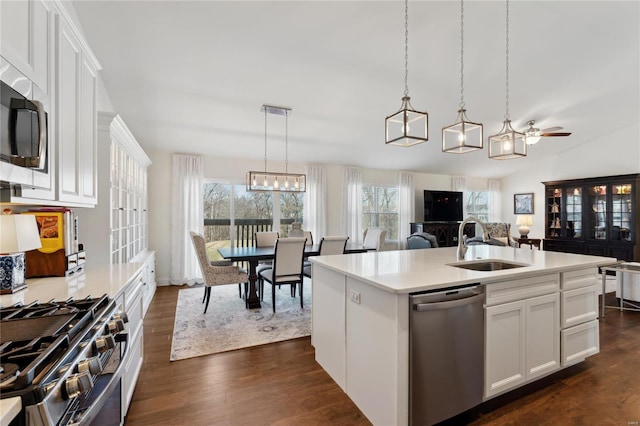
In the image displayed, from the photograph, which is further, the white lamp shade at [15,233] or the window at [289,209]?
the window at [289,209]

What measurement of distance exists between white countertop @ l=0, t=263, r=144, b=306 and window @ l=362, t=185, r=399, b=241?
5.63m

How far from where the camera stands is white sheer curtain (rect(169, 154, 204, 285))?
522 cm

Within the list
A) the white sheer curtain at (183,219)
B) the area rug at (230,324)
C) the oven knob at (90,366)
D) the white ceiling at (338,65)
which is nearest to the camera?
the oven knob at (90,366)

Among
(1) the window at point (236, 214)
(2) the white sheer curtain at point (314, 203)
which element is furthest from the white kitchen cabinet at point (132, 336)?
(2) the white sheer curtain at point (314, 203)

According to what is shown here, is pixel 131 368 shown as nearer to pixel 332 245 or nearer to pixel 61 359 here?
pixel 61 359

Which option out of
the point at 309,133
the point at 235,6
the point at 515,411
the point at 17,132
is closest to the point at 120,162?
the point at 235,6

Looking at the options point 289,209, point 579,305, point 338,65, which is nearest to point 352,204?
point 289,209

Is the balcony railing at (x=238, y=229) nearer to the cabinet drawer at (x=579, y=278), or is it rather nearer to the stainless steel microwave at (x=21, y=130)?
the stainless steel microwave at (x=21, y=130)

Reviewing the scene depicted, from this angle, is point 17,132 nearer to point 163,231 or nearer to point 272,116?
point 272,116

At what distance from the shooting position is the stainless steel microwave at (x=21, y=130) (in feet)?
3.58

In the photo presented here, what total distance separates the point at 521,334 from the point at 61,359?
2.47 meters

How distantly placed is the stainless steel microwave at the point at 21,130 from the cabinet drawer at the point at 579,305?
133 inches

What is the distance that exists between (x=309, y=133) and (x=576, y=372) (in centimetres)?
447

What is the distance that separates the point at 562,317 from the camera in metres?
2.16
